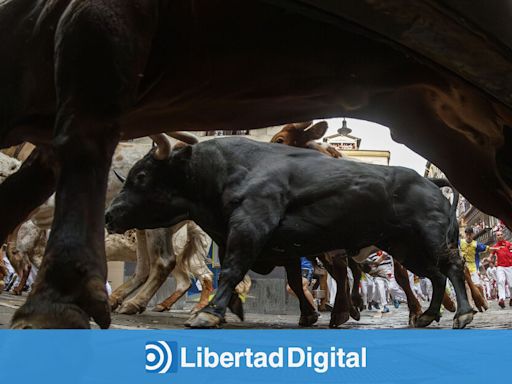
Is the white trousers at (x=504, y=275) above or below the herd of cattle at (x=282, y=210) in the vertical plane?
below

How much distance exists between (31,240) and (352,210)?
265 inches

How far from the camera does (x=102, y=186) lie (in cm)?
134

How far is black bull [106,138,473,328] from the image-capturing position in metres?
3.96

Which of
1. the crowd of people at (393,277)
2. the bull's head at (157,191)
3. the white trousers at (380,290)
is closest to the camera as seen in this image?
the bull's head at (157,191)

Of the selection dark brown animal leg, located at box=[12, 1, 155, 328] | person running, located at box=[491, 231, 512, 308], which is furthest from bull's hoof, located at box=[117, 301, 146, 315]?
person running, located at box=[491, 231, 512, 308]

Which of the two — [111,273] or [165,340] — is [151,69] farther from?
[111,273]

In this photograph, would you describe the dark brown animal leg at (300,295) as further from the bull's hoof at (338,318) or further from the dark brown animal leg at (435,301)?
the dark brown animal leg at (435,301)

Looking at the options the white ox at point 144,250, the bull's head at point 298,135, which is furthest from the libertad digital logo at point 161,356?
the white ox at point 144,250

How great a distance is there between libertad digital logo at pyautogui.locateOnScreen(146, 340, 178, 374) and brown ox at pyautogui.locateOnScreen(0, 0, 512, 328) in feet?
0.97

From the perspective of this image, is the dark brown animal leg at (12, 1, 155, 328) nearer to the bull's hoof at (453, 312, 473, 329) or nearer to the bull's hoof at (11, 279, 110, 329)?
the bull's hoof at (11, 279, 110, 329)

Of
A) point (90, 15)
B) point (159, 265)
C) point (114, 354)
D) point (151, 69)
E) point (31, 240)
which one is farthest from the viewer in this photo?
point (31, 240)

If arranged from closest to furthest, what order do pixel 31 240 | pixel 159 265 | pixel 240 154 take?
pixel 240 154 → pixel 159 265 → pixel 31 240

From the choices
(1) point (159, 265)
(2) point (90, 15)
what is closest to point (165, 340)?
(2) point (90, 15)

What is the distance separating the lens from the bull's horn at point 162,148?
406 centimetres
